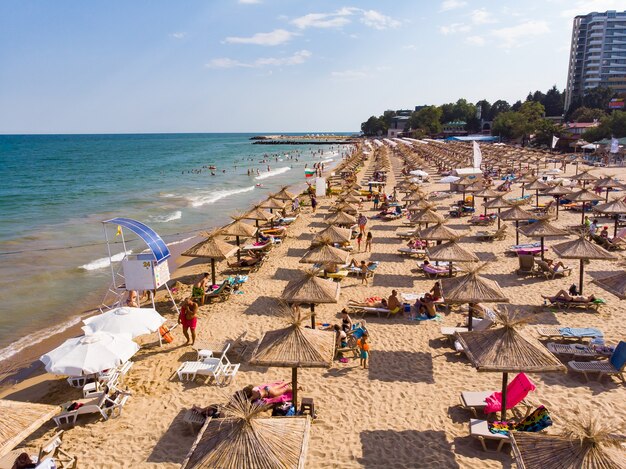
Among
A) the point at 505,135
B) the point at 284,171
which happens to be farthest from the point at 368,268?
the point at 505,135

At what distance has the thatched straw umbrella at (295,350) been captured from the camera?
6.76m

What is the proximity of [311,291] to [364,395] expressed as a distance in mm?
2691

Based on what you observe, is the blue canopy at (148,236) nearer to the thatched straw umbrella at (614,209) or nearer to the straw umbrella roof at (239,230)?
the straw umbrella roof at (239,230)

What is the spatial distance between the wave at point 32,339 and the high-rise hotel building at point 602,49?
118 m

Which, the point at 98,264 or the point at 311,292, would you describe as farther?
the point at 98,264

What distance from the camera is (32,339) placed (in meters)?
11.4

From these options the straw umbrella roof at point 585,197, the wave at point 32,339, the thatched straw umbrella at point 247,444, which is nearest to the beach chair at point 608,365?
the thatched straw umbrella at point 247,444

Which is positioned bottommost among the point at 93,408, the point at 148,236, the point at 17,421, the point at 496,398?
the point at 93,408

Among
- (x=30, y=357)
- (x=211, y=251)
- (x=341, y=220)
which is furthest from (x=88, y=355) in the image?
(x=341, y=220)

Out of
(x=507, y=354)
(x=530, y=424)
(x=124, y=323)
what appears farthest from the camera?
(x=124, y=323)

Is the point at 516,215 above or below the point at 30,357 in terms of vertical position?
above

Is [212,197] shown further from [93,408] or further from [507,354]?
[507,354]

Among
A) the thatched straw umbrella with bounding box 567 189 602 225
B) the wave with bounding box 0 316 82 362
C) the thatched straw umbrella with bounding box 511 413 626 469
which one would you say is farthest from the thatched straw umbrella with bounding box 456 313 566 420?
the thatched straw umbrella with bounding box 567 189 602 225

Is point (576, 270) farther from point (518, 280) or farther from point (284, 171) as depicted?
point (284, 171)
